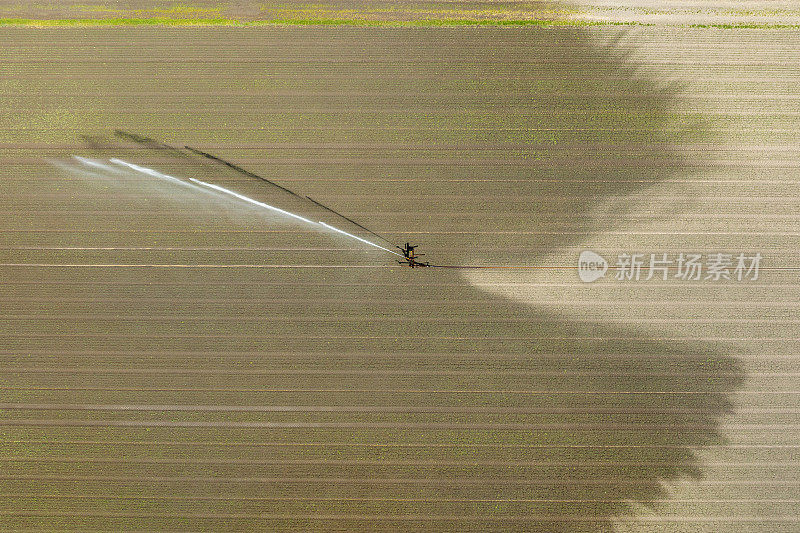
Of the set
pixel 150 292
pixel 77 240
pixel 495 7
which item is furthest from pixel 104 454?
pixel 495 7

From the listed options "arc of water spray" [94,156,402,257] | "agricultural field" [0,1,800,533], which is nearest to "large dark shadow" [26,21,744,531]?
"agricultural field" [0,1,800,533]

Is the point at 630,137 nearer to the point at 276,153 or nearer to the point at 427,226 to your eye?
the point at 427,226

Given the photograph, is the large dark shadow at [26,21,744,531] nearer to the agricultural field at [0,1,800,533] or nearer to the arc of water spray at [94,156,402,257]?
the agricultural field at [0,1,800,533]

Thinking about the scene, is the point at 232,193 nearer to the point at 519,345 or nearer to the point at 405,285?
the point at 405,285

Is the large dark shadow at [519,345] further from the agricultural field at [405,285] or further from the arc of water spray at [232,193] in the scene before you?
the arc of water spray at [232,193]

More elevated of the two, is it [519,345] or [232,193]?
[232,193]

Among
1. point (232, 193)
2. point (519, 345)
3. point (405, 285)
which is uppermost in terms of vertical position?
point (232, 193)

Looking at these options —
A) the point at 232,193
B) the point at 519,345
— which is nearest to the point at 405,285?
the point at 519,345

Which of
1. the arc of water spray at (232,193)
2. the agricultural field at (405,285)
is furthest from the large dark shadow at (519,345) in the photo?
the arc of water spray at (232,193)
